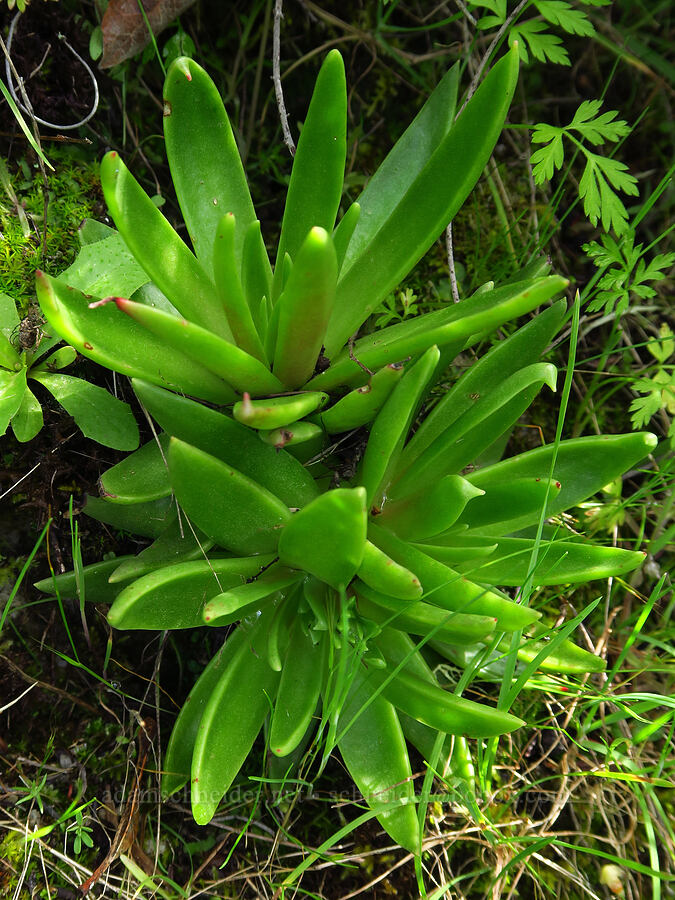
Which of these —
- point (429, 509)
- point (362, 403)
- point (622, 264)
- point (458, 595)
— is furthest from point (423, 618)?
point (622, 264)

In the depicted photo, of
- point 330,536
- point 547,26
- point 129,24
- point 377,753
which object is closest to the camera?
point 330,536

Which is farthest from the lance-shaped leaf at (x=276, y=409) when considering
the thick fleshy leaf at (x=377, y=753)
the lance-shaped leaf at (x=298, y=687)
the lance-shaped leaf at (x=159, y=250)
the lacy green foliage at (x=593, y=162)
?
the lacy green foliage at (x=593, y=162)

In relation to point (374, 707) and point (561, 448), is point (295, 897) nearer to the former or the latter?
point (374, 707)

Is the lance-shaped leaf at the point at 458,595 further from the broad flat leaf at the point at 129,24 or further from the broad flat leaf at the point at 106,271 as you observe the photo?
the broad flat leaf at the point at 129,24

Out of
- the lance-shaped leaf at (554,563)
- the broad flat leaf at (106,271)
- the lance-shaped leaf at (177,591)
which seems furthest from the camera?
the broad flat leaf at (106,271)

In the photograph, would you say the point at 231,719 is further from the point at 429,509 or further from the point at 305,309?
the point at 305,309

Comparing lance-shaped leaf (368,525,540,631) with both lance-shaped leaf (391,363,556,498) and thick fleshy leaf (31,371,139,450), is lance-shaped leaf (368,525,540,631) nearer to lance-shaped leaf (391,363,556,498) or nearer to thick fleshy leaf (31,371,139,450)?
lance-shaped leaf (391,363,556,498)

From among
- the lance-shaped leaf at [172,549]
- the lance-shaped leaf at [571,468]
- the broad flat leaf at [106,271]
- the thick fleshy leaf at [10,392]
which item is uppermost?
the broad flat leaf at [106,271]
